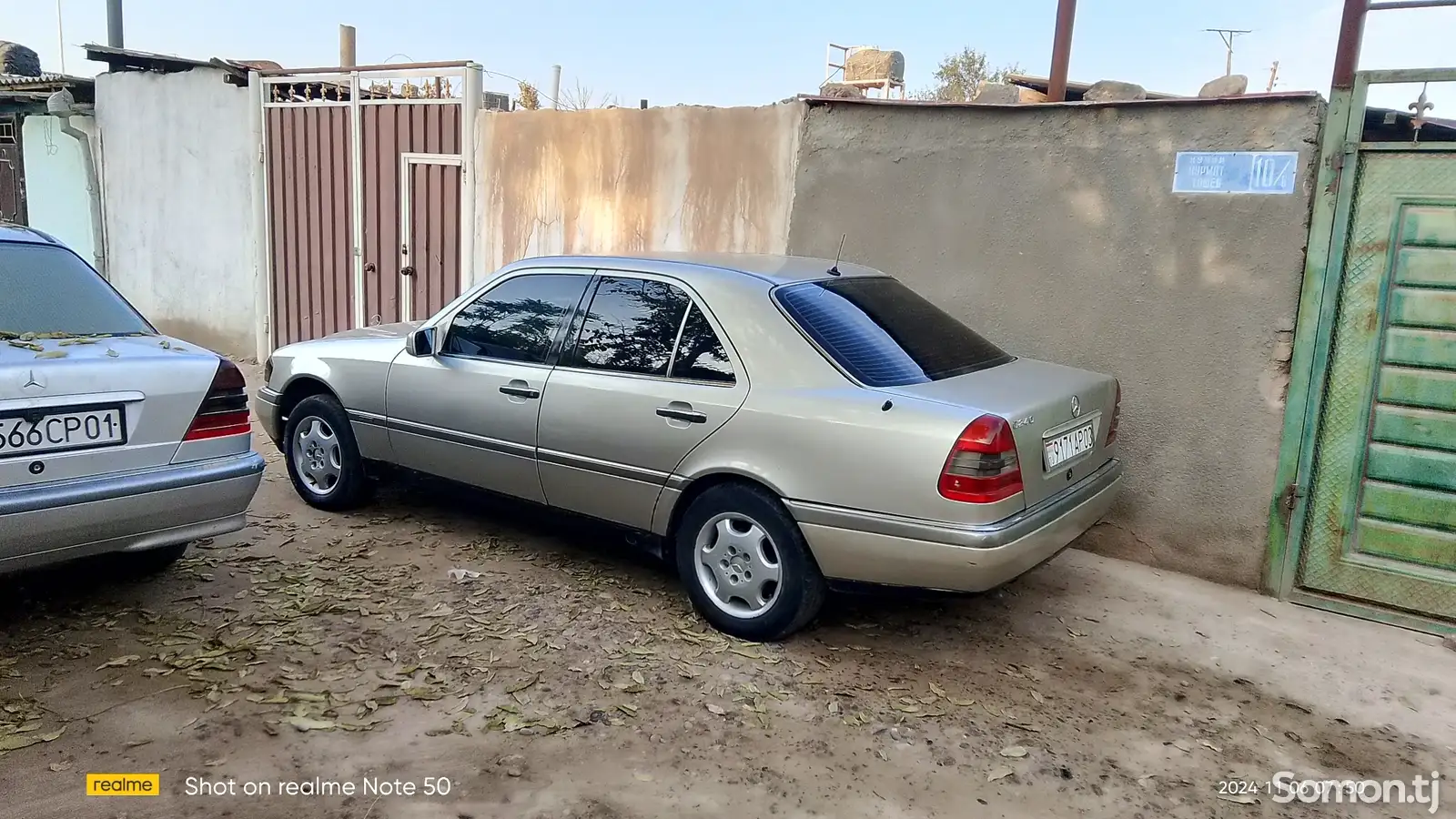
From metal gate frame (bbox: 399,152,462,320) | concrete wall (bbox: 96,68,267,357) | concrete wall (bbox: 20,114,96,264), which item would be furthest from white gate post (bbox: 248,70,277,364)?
concrete wall (bbox: 20,114,96,264)

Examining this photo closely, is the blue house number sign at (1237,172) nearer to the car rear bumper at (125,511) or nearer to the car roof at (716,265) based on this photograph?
the car roof at (716,265)

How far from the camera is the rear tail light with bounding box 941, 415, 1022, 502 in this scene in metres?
3.46

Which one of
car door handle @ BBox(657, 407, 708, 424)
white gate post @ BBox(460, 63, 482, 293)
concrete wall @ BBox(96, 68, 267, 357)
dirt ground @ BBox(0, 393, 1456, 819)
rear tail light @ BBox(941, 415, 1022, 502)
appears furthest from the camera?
concrete wall @ BBox(96, 68, 267, 357)

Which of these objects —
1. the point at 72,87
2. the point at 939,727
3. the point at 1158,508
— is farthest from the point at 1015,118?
the point at 72,87

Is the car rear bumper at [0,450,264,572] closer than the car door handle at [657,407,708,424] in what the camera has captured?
Yes

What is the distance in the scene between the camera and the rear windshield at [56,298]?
3.88 meters

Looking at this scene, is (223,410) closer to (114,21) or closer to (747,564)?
(747,564)

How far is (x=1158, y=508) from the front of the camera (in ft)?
17.0

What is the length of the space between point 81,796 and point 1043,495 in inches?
132

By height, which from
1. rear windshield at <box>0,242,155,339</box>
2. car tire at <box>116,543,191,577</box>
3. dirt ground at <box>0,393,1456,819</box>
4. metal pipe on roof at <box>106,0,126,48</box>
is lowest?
dirt ground at <box>0,393,1456,819</box>

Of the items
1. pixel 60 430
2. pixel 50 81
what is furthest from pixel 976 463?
pixel 50 81

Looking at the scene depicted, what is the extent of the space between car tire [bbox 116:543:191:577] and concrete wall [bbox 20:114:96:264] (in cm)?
828

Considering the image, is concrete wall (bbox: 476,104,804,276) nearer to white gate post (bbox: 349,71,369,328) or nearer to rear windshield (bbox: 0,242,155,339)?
white gate post (bbox: 349,71,369,328)

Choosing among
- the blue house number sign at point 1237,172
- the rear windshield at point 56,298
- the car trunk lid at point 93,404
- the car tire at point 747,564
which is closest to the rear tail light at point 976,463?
the car tire at point 747,564
